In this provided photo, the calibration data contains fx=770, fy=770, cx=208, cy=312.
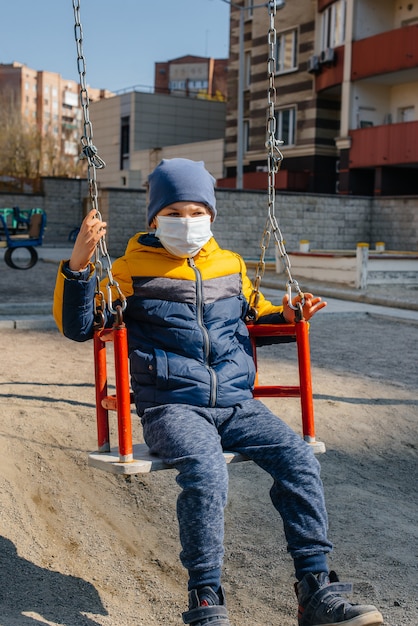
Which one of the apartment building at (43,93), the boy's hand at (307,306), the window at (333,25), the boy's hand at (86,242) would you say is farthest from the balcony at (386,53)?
the apartment building at (43,93)

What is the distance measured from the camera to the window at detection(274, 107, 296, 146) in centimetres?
3156

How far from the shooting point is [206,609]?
97.5 inches

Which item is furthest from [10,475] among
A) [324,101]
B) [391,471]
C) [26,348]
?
[324,101]

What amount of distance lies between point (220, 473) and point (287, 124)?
30756mm

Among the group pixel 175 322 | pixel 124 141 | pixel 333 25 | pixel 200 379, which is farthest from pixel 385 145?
pixel 200 379

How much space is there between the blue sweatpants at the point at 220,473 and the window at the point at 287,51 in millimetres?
30519

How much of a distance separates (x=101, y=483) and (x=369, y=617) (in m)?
1.96

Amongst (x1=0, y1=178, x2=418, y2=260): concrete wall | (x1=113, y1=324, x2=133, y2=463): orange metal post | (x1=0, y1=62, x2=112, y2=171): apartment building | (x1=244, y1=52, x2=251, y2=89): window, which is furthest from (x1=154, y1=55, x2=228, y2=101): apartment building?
(x1=113, y1=324, x2=133, y2=463): orange metal post

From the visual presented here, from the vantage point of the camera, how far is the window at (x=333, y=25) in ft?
92.6

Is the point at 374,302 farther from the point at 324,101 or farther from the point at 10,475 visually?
the point at 324,101

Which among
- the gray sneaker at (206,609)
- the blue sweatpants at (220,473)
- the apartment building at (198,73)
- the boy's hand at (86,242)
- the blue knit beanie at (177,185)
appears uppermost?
the apartment building at (198,73)

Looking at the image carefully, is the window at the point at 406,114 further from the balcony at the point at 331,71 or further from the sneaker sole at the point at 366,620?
the sneaker sole at the point at 366,620

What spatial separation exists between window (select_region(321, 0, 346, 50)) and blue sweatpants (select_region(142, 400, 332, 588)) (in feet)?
91.4

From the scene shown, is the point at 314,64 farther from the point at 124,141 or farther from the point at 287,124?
the point at 124,141
